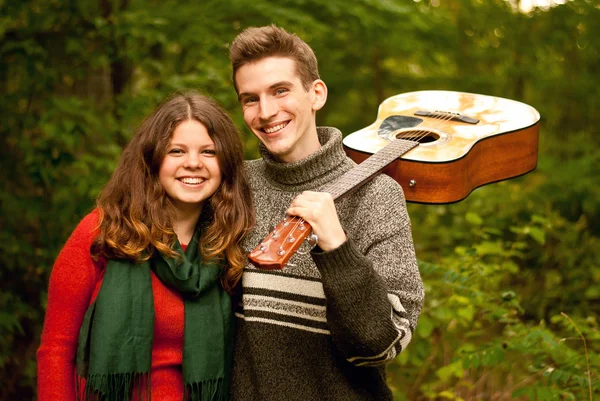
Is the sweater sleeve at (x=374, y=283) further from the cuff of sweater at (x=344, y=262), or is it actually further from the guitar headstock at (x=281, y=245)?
the guitar headstock at (x=281, y=245)

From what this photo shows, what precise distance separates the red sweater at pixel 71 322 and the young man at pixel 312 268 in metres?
0.27

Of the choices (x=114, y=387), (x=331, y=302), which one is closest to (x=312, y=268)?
(x=331, y=302)

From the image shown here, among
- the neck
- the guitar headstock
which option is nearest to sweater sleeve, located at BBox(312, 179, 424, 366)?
the guitar headstock

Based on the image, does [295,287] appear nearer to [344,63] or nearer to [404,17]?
[404,17]

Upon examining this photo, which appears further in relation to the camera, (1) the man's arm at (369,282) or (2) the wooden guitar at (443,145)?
(2) the wooden guitar at (443,145)

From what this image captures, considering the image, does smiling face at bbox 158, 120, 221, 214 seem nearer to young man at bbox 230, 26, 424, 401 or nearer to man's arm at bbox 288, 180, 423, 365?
young man at bbox 230, 26, 424, 401

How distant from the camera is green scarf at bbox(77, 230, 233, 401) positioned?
6.40 feet

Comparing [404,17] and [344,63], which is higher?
[404,17]

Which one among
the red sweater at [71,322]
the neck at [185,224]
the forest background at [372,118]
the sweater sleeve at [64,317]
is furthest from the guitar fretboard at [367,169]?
the forest background at [372,118]

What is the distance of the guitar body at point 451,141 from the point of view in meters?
2.29

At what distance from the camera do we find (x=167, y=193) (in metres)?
2.16

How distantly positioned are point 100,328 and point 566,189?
14.1ft

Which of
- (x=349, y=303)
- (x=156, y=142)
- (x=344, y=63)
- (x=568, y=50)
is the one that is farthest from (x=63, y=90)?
(x=568, y=50)

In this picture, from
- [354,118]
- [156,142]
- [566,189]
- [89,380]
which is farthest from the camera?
[354,118]
